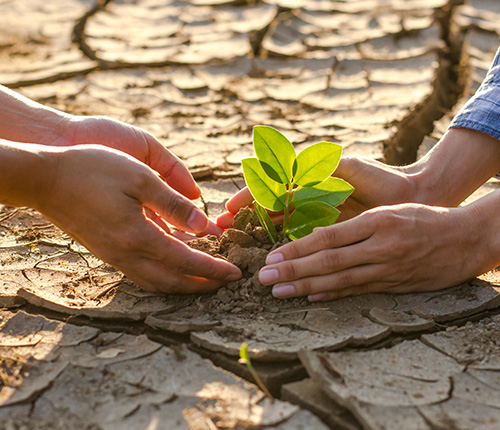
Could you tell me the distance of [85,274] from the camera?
71.2 inches

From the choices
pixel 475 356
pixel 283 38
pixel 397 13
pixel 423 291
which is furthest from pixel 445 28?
pixel 475 356

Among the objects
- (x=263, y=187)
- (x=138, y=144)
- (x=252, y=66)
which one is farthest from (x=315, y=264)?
(x=252, y=66)

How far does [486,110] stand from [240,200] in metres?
0.84

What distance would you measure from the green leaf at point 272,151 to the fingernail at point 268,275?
0.26 m

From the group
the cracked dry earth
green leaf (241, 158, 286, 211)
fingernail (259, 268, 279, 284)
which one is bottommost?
the cracked dry earth

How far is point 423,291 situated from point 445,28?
8.71 ft

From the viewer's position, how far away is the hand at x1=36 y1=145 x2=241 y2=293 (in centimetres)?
147

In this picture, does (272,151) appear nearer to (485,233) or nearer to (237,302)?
(237,302)

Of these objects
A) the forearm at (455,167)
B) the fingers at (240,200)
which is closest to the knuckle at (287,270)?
the fingers at (240,200)

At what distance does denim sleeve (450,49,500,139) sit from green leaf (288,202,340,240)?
0.65m

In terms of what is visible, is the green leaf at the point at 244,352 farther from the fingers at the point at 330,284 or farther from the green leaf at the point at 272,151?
the green leaf at the point at 272,151

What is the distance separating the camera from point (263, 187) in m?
1.68

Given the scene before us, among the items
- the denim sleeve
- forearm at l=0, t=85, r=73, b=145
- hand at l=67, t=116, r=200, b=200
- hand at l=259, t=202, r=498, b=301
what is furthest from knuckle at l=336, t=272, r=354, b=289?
forearm at l=0, t=85, r=73, b=145

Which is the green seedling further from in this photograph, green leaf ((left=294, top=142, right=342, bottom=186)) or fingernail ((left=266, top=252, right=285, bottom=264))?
fingernail ((left=266, top=252, right=285, bottom=264))
